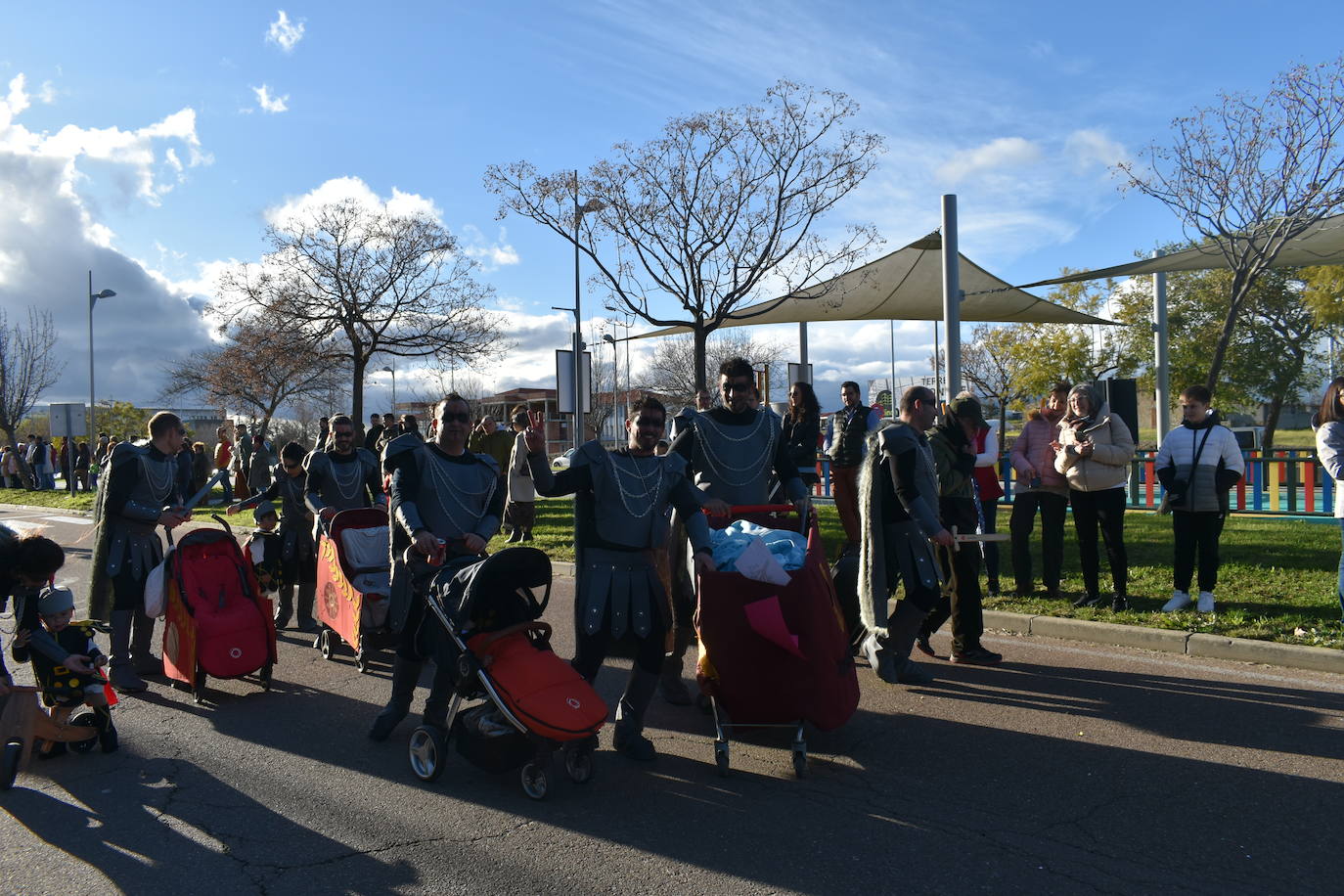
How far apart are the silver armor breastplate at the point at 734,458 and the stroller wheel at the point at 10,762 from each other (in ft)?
12.9

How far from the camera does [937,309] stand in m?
17.7

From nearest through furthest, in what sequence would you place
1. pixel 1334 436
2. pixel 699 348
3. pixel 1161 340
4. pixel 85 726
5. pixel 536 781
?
pixel 536 781 → pixel 85 726 → pixel 1334 436 → pixel 1161 340 → pixel 699 348

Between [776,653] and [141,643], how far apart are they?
16.3 feet

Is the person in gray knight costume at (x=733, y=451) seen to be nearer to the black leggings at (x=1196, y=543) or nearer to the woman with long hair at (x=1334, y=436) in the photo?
the black leggings at (x=1196, y=543)

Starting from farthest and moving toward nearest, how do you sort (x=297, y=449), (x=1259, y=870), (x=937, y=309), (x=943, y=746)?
(x=937, y=309) < (x=297, y=449) < (x=943, y=746) < (x=1259, y=870)

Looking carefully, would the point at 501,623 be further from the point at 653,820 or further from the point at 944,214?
the point at 944,214

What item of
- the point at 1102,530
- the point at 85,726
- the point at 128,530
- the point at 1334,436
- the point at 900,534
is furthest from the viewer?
the point at 1102,530

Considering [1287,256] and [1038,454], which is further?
[1287,256]

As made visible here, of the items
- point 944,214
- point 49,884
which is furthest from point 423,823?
point 944,214

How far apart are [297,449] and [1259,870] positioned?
7.59 meters

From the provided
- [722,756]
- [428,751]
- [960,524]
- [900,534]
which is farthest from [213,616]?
[960,524]

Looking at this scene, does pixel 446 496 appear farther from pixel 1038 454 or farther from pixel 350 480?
pixel 1038 454

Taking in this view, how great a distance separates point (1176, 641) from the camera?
7238mm

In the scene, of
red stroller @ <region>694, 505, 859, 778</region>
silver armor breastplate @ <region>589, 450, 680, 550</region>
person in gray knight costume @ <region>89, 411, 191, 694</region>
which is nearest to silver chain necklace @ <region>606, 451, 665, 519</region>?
silver armor breastplate @ <region>589, 450, 680, 550</region>
